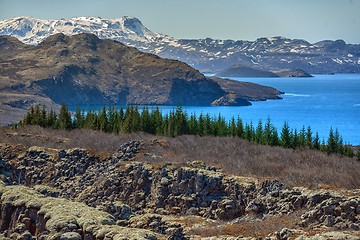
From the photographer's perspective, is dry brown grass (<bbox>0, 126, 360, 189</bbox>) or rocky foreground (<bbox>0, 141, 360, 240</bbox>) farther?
dry brown grass (<bbox>0, 126, 360, 189</bbox>)

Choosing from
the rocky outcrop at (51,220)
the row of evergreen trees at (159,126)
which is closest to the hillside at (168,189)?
the rocky outcrop at (51,220)

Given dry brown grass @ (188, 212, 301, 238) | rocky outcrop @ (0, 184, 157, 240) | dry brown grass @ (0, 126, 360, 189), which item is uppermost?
dry brown grass @ (0, 126, 360, 189)

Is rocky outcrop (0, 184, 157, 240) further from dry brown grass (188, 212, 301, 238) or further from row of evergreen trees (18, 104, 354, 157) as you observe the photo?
row of evergreen trees (18, 104, 354, 157)

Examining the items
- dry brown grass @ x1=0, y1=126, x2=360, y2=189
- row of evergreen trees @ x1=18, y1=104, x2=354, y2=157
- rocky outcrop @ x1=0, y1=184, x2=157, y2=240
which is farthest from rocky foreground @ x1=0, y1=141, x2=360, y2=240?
row of evergreen trees @ x1=18, y1=104, x2=354, y2=157

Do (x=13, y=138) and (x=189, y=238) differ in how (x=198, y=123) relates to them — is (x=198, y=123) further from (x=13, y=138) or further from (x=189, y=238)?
(x=189, y=238)

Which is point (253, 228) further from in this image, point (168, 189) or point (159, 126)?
point (159, 126)

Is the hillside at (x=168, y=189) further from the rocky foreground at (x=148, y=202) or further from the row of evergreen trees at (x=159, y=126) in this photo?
the row of evergreen trees at (x=159, y=126)

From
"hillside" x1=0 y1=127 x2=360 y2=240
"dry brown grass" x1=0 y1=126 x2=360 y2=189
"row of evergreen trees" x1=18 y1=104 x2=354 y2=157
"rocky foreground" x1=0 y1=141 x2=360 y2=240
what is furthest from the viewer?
"row of evergreen trees" x1=18 y1=104 x2=354 y2=157

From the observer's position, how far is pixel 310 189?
→ 153 ft

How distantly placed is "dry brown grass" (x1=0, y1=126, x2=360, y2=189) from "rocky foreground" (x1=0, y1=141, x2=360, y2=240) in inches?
81.6

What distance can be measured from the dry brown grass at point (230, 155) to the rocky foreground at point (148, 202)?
207 centimetres

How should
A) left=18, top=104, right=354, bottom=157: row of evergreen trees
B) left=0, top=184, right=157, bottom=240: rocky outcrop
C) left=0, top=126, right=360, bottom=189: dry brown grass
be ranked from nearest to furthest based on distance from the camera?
1. left=0, top=184, right=157, bottom=240: rocky outcrop
2. left=0, top=126, right=360, bottom=189: dry brown grass
3. left=18, top=104, right=354, bottom=157: row of evergreen trees

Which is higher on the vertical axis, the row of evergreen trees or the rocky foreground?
the row of evergreen trees

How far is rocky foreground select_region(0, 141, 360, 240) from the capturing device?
3612 centimetres
